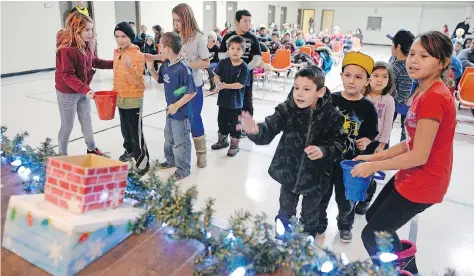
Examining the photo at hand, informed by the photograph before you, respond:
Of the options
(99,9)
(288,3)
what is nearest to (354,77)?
(99,9)

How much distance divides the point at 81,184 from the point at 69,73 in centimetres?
170

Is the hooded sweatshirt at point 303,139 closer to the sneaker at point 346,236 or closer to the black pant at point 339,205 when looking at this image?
the black pant at point 339,205

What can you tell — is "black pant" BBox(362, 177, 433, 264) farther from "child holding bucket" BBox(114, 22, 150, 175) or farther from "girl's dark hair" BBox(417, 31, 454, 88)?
"child holding bucket" BBox(114, 22, 150, 175)

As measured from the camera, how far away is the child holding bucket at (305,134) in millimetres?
1728

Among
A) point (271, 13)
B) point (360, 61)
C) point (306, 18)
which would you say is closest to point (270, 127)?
point (360, 61)

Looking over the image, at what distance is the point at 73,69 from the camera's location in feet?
9.01

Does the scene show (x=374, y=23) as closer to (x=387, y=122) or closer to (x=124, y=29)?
(x=387, y=122)

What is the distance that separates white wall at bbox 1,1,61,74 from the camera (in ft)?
25.1

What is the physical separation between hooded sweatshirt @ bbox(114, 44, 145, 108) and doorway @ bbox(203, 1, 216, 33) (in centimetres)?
1151

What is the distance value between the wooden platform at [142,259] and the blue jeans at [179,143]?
133 centimetres

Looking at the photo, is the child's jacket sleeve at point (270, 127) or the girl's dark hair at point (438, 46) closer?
the girl's dark hair at point (438, 46)

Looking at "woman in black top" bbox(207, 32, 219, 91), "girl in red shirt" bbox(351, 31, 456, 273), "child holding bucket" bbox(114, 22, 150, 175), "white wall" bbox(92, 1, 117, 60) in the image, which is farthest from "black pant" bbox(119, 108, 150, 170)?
"white wall" bbox(92, 1, 117, 60)

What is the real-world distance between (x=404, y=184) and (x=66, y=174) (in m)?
1.40

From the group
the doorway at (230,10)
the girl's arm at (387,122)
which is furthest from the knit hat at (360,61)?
the doorway at (230,10)
